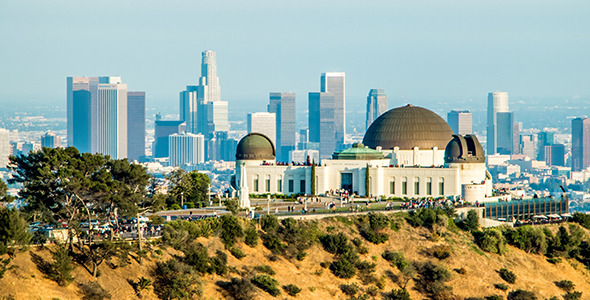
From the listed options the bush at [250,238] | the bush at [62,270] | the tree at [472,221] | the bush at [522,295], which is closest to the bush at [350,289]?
the bush at [250,238]

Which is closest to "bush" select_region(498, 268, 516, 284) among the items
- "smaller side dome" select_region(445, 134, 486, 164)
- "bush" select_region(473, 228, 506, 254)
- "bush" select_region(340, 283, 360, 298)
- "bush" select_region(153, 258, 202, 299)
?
"bush" select_region(473, 228, 506, 254)

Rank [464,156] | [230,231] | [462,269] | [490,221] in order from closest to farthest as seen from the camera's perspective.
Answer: [230,231], [462,269], [490,221], [464,156]

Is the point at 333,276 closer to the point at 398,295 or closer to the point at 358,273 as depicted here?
the point at 358,273

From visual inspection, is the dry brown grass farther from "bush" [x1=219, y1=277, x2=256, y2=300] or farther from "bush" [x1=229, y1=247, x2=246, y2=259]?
"bush" [x1=219, y1=277, x2=256, y2=300]

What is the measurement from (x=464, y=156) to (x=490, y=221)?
15.0 meters

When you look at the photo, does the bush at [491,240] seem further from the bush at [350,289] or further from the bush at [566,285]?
the bush at [350,289]

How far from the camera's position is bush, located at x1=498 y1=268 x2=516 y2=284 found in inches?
3310

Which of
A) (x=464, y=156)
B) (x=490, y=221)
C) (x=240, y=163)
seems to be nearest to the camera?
(x=490, y=221)

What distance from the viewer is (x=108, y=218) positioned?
73.9 meters

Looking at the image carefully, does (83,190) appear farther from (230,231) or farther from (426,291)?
(426,291)

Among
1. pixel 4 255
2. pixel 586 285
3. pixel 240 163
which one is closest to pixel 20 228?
pixel 4 255

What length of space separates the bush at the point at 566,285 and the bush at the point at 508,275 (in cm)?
483

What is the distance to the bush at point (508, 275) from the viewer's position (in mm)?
84062

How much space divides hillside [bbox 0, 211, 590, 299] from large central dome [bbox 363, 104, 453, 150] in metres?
27.3
